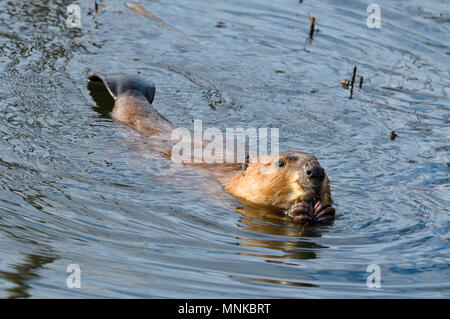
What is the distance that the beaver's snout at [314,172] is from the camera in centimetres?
495

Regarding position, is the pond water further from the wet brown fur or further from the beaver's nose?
the beaver's nose

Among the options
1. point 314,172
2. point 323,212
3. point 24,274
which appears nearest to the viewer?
point 24,274

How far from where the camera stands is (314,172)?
4.95 metres

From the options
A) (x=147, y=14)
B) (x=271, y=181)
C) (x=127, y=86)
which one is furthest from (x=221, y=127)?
(x=147, y=14)

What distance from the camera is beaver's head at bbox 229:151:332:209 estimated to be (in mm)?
5031

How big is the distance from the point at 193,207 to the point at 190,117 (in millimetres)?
1947

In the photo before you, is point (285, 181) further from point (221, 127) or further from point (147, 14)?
point (147, 14)

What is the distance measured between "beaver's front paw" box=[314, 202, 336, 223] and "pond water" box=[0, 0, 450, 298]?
0.34 ft

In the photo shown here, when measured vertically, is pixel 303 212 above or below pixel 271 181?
below

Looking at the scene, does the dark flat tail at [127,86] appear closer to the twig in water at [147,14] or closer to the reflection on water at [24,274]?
the twig in water at [147,14]

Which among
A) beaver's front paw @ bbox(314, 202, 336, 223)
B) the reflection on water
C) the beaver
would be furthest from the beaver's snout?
the reflection on water
